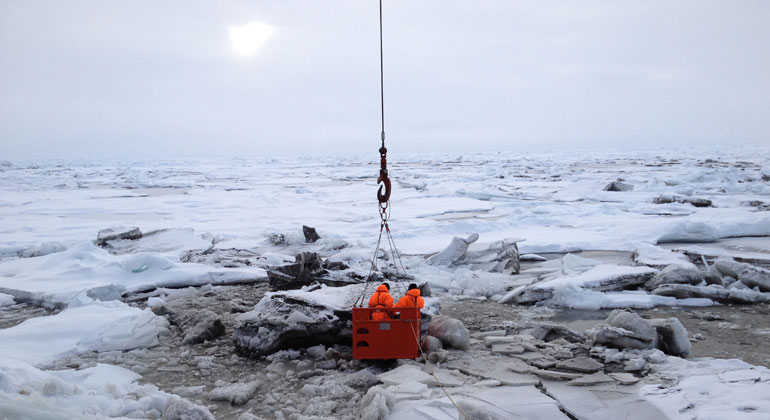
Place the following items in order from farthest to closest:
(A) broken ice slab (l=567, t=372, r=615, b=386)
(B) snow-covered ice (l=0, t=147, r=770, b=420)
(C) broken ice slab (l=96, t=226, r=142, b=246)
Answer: (C) broken ice slab (l=96, t=226, r=142, b=246)
(A) broken ice slab (l=567, t=372, r=615, b=386)
(B) snow-covered ice (l=0, t=147, r=770, b=420)

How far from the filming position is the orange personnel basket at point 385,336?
4.59m

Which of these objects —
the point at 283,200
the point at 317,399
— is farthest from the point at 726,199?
the point at 317,399

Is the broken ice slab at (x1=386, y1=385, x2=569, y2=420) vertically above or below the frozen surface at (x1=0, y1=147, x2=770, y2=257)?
above

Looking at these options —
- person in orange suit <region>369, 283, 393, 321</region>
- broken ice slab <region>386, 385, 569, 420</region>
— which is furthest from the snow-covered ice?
person in orange suit <region>369, 283, 393, 321</region>

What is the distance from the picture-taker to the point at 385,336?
462 centimetres

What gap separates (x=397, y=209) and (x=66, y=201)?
1307 cm

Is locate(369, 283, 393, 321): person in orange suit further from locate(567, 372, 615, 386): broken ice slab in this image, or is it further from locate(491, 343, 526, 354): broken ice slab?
locate(567, 372, 615, 386): broken ice slab

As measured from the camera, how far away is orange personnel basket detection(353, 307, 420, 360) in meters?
4.59

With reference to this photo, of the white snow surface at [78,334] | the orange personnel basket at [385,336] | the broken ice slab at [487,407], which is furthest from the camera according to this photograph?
the white snow surface at [78,334]

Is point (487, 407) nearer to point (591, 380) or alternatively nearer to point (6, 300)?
point (591, 380)

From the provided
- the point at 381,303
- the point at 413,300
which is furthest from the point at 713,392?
the point at 381,303

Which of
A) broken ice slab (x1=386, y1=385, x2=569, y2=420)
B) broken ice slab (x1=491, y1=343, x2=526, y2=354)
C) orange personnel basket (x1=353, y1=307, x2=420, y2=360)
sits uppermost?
orange personnel basket (x1=353, y1=307, x2=420, y2=360)

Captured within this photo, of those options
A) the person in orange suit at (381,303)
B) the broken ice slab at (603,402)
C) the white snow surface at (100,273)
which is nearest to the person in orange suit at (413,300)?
the person in orange suit at (381,303)

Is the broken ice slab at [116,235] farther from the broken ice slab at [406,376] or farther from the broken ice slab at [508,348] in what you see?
the broken ice slab at [508,348]
